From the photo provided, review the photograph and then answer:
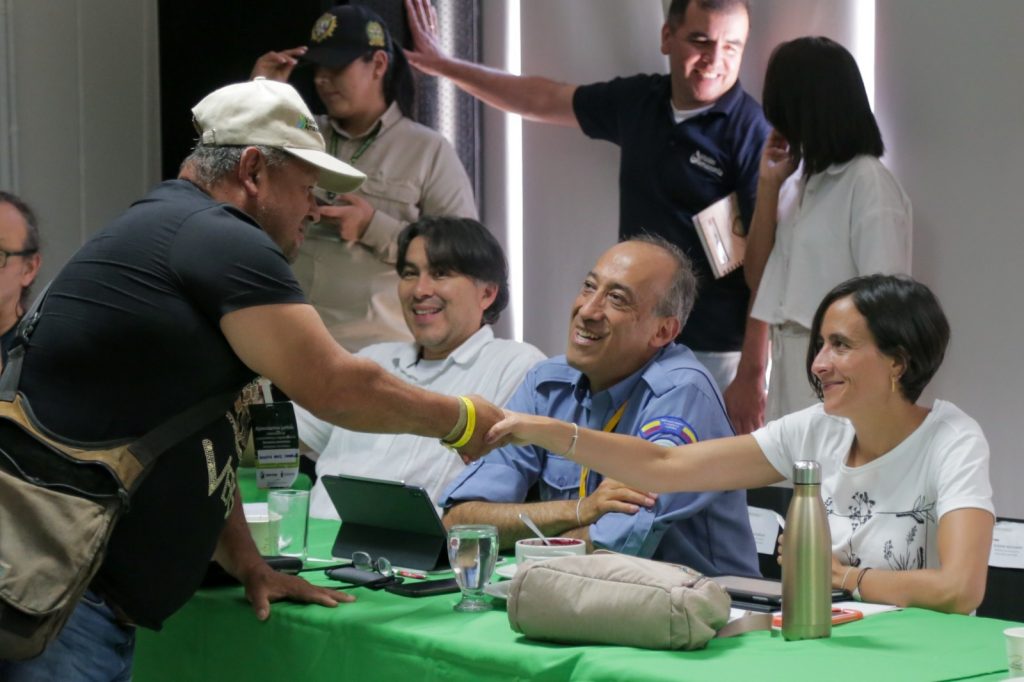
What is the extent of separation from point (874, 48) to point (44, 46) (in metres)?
2.96

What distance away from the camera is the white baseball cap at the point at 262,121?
1920 millimetres

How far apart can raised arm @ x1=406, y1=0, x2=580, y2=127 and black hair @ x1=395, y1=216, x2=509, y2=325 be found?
1.01 meters

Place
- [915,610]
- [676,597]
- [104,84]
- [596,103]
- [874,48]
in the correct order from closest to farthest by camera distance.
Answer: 1. [676,597]
2. [915,610]
3. [874,48]
4. [596,103]
5. [104,84]

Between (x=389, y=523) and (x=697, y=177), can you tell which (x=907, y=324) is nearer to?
(x=389, y=523)

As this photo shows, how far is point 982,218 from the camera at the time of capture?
3.35 metres

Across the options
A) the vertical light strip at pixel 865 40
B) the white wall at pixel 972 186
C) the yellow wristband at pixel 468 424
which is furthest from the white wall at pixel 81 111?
the yellow wristband at pixel 468 424

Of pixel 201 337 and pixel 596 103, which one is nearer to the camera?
pixel 201 337

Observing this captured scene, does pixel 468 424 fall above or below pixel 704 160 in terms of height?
below

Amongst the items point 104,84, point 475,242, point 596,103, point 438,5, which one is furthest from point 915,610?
point 104,84

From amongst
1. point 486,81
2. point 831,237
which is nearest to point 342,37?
point 486,81

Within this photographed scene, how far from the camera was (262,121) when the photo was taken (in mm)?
1923

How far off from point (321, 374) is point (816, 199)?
76.2 inches

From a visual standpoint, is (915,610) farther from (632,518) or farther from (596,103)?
(596,103)

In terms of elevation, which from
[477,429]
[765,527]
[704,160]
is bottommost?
[765,527]
